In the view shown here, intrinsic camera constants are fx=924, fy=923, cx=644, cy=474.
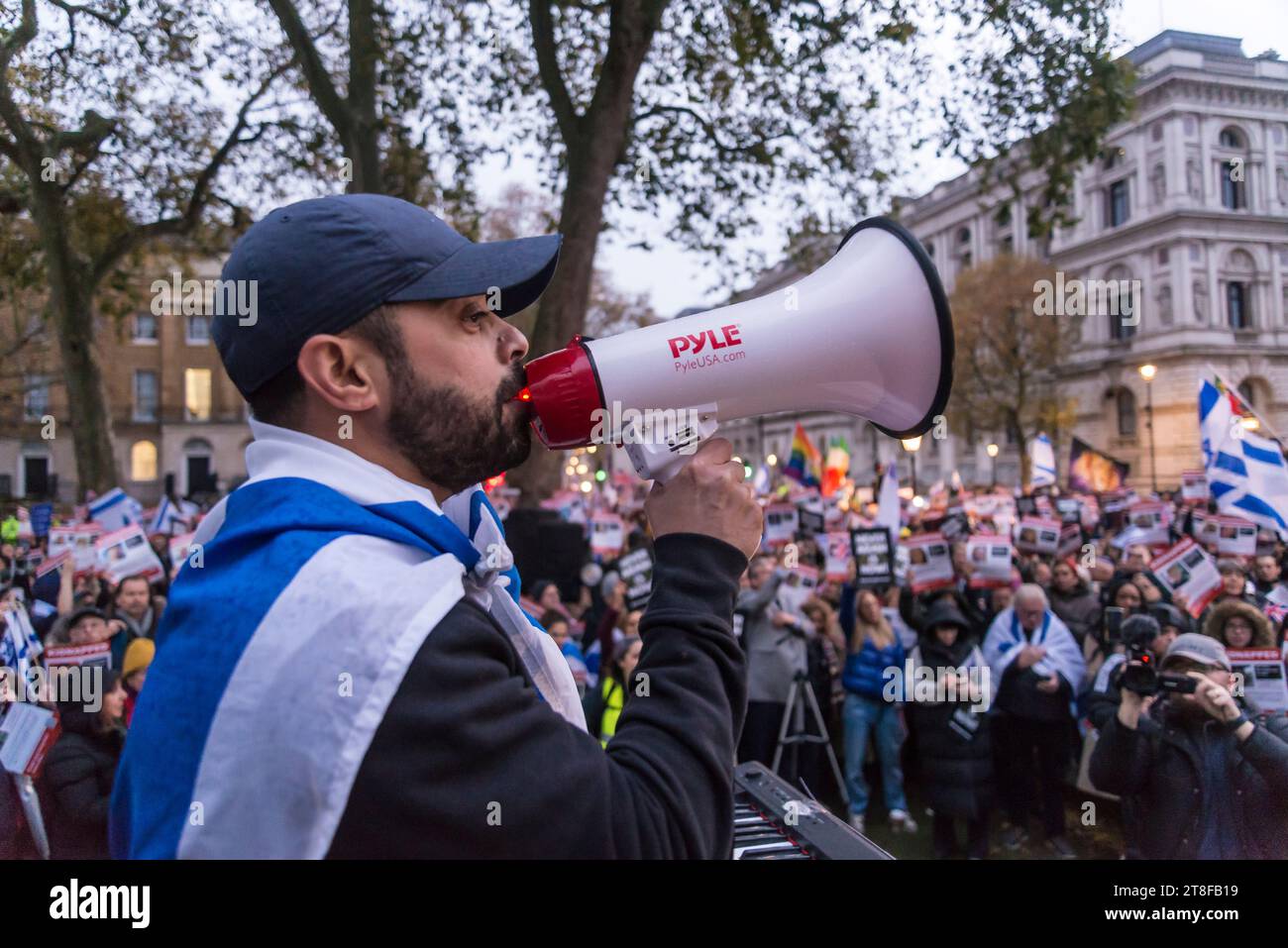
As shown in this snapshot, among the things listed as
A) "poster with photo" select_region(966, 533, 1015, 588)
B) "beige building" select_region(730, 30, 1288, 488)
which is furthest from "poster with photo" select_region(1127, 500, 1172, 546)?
"poster with photo" select_region(966, 533, 1015, 588)

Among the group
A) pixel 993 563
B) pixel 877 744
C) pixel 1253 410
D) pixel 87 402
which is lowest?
pixel 877 744

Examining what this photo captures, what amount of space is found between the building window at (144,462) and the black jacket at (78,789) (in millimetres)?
47336

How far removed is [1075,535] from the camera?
11.1 meters

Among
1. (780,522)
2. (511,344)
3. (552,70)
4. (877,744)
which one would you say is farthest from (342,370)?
(780,522)

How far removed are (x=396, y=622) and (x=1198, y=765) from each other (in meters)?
4.34

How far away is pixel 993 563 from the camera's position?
7934 mm

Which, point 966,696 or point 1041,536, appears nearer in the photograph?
point 966,696

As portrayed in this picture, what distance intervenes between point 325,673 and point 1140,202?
2555cm

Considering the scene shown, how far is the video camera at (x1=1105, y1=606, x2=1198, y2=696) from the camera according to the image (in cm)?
401

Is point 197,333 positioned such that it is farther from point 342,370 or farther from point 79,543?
point 342,370

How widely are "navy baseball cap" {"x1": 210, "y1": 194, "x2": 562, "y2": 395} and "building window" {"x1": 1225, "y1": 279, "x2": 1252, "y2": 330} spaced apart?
37.6 feet

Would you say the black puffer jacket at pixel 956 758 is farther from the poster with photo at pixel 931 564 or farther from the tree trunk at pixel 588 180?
the tree trunk at pixel 588 180

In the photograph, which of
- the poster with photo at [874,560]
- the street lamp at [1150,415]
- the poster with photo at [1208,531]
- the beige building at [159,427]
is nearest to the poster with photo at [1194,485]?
the street lamp at [1150,415]

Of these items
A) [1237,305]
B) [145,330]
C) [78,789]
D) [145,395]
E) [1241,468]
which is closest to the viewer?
[78,789]
